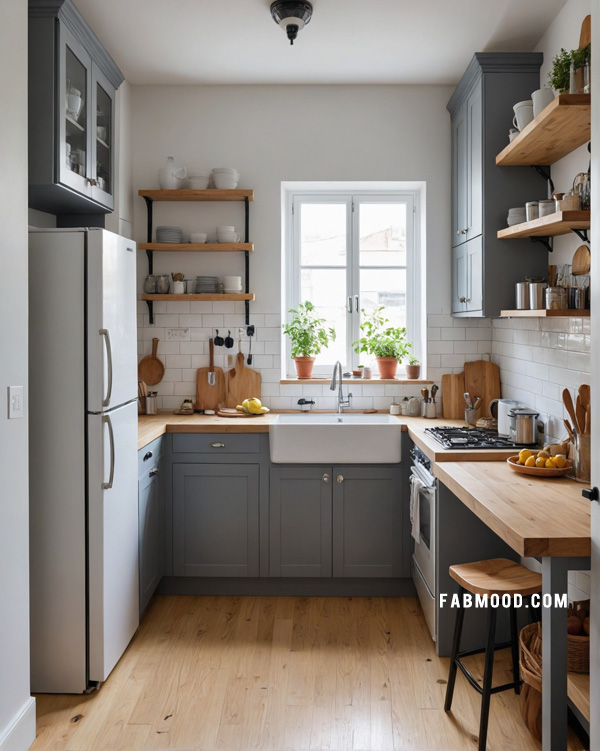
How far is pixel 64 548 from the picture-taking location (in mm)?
2693

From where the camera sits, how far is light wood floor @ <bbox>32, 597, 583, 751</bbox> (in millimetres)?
2385

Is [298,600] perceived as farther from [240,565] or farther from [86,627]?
[86,627]

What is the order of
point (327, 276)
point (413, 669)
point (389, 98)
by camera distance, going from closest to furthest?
point (413, 669), point (389, 98), point (327, 276)

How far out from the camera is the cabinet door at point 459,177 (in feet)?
12.5

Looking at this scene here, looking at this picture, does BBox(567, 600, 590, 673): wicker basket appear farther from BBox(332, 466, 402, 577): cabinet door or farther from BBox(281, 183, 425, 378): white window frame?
BBox(281, 183, 425, 378): white window frame

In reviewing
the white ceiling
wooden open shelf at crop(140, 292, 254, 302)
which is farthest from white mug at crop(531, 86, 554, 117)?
wooden open shelf at crop(140, 292, 254, 302)

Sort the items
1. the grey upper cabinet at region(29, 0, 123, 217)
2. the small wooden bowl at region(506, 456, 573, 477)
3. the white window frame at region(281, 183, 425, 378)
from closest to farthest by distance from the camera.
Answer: the small wooden bowl at region(506, 456, 573, 477) < the grey upper cabinet at region(29, 0, 123, 217) < the white window frame at region(281, 183, 425, 378)

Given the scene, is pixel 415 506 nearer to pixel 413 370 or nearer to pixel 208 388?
pixel 413 370

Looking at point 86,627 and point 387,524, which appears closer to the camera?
point 86,627

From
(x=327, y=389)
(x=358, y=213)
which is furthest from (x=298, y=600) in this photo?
(x=358, y=213)

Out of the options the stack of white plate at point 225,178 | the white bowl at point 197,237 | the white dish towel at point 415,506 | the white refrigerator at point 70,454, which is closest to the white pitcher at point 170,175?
the stack of white plate at point 225,178

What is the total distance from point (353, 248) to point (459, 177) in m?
0.84

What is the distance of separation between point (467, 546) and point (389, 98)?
2842mm

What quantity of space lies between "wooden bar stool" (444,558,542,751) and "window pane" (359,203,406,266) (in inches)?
94.9
